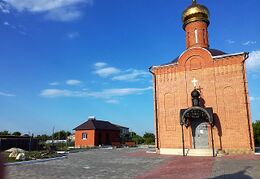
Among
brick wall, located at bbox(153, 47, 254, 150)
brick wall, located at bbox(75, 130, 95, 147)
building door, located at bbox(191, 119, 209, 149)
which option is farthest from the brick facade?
building door, located at bbox(191, 119, 209, 149)

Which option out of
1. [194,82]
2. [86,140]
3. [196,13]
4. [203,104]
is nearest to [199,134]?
[203,104]

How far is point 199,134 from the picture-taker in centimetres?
1997

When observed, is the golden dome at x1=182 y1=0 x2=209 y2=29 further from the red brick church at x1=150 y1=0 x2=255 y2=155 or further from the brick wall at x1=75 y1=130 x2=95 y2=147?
the brick wall at x1=75 y1=130 x2=95 y2=147

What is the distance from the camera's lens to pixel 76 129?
124 ft

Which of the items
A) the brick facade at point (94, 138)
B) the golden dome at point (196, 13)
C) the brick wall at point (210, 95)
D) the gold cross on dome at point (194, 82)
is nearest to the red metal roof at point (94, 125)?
the brick facade at point (94, 138)

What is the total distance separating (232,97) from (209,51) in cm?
414

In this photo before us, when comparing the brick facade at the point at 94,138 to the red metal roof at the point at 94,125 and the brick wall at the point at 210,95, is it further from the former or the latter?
the brick wall at the point at 210,95

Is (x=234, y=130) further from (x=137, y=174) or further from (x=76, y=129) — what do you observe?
(x=76, y=129)

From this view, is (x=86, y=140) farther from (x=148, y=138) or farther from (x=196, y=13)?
(x=196, y=13)

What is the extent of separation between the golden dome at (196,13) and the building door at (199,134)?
905cm

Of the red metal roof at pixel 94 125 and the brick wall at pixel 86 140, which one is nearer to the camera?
the brick wall at pixel 86 140

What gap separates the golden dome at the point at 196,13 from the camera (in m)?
23.4

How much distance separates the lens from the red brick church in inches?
736

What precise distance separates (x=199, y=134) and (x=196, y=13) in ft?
34.1
